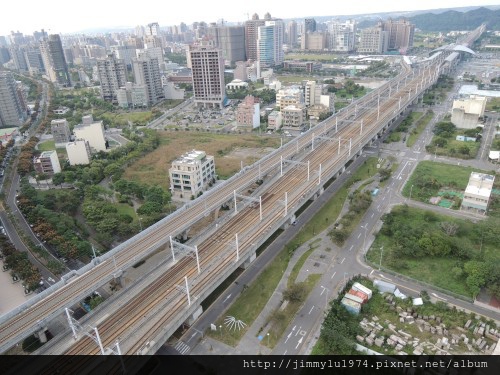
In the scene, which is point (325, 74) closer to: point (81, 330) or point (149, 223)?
point (149, 223)

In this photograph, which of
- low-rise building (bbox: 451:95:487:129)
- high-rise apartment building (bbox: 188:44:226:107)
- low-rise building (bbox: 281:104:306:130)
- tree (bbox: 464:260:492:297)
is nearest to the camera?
tree (bbox: 464:260:492:297)

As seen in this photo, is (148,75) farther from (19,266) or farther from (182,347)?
(182,347)

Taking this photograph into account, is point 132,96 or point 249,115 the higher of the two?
point 132,96

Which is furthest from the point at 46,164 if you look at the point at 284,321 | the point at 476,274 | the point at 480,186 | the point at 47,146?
the point at 480,186

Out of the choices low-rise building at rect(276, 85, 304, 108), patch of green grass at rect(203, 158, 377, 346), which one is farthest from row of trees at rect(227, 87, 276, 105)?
patch of green grass at rect(203, 158, 377, 346)

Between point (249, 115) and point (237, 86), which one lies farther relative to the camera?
point (237, 86)

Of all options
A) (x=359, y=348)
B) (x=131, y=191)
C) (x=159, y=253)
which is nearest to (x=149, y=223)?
(x=159, y=253)

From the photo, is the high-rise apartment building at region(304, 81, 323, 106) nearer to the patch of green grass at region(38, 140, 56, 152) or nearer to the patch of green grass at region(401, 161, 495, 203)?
the patch of green grass at region(401, 161, 495, 203)

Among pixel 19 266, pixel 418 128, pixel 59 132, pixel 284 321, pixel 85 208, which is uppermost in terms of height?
pixel 59 132

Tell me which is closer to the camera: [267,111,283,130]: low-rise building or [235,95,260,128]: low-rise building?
[267,111,283,130]: low-rise building
